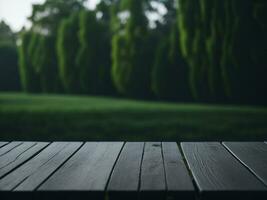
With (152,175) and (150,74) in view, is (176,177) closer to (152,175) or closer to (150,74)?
(152,175)

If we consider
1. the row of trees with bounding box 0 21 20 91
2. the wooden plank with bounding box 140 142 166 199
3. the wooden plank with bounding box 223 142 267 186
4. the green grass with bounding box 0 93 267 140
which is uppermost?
the row of trees with bounding box 0 21 20 91

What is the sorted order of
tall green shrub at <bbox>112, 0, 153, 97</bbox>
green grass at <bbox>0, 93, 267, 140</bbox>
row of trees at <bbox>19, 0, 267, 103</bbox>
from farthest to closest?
1. tall green shrub at <bbox>112, 0, 153, 97</bbox>
2. row of trees at <bbox>19, 0, 267, 103</bbox>
3. green grass at <bbox>0, 93, 267, 140</bbox>

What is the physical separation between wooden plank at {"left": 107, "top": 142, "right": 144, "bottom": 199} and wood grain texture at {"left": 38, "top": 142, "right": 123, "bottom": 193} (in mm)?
28

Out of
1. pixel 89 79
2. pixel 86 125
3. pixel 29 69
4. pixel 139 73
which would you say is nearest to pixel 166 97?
pixel 139 73

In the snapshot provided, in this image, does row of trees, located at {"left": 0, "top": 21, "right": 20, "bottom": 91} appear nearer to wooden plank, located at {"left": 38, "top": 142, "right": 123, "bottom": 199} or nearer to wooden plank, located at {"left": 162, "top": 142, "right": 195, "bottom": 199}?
wooden plank, located at {"left": 38, "top": 142, "right": 123, "bottom": 199}

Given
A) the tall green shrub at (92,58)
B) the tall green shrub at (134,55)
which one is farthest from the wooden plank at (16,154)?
the tall green shrub at (92,58)

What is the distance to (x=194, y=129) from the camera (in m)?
7.89

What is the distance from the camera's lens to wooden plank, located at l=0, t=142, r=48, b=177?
1.67m

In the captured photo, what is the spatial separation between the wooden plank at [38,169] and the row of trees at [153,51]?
9.00 m

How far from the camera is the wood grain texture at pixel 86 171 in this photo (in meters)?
1.31

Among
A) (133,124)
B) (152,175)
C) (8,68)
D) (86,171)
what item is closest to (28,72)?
(8,68)

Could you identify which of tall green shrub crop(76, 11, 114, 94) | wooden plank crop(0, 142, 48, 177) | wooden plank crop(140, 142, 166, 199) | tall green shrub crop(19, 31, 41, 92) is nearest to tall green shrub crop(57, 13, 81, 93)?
tall green shrub crop(76, 11, 114, 94)

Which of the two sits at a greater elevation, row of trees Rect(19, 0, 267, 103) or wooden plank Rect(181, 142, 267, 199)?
row of trees Rect(19, 0, 267, 103)
